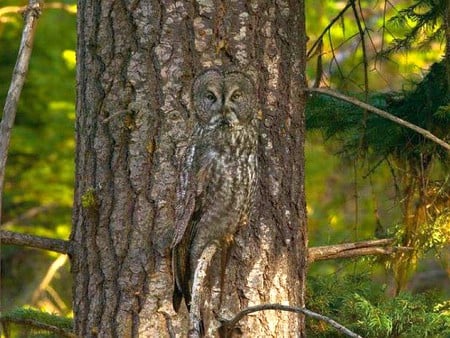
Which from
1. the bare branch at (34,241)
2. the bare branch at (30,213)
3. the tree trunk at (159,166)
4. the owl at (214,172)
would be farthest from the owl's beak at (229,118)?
the bare branch at (30,213)

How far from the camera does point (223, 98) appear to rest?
341 centimetres

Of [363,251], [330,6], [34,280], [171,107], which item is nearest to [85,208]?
[171,107]

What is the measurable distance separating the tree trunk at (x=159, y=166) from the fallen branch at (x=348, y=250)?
127mm

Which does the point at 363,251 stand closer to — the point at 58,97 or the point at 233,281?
the point at 233,281

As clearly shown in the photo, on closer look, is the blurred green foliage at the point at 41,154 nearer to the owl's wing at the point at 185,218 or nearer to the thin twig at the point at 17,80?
the owl's wing at the point at 185,218

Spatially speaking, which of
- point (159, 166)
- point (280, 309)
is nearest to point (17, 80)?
point (159, 166)

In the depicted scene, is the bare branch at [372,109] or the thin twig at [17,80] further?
the bare branch at [372,109]

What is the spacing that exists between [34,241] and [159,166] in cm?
56

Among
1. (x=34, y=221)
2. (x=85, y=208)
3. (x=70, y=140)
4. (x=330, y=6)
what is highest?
(x=330, y=6)

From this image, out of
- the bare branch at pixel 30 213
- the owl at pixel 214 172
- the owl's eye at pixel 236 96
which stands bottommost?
the owl at pixel 214 172

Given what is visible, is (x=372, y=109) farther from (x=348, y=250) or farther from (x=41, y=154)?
(x=41, y=154)

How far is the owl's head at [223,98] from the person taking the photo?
3420 mm

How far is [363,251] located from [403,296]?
0.90 feet

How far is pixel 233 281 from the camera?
3.49 m
